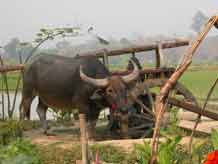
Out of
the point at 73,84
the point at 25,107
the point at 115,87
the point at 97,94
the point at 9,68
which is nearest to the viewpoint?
the point at 115,87

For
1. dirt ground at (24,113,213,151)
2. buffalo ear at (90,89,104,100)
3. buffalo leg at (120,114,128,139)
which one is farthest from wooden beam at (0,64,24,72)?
buffalo leg at (120,114,128,139)

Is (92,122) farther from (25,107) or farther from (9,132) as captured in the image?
(25,107)

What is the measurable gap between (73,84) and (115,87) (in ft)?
2.73

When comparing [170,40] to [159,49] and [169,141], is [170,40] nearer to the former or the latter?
[159,49]

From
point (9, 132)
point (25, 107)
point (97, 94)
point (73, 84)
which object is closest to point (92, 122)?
point (97, 94)

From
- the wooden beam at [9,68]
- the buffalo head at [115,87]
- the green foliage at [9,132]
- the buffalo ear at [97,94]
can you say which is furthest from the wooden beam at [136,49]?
the green foliage at [9,132]

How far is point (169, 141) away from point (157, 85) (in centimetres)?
470

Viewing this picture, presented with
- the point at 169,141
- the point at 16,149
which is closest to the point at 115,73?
the point at 16,149

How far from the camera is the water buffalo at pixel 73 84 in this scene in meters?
6.94

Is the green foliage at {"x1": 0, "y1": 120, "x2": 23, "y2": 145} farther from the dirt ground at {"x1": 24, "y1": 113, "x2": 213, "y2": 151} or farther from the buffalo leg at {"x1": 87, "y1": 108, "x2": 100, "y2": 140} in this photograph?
the buffalo leg at {"x1": 87, "y1": 108, "x2": 100, "y2": 140}

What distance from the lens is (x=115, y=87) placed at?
22.6 ft

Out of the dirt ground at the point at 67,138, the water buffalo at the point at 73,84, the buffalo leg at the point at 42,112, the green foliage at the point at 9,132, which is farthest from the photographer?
the buffalo leg at the point at 42,112

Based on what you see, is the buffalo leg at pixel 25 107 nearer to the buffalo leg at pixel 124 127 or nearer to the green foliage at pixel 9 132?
the green foliage at pixel 9 132

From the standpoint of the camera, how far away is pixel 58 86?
300 inches
